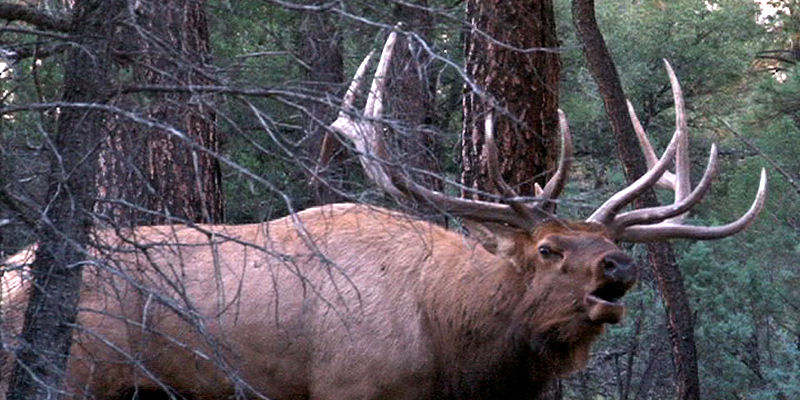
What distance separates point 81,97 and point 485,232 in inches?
109

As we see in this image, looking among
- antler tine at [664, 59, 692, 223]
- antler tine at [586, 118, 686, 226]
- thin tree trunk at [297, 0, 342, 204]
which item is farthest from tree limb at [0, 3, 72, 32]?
antler tine at [664, 59, 692, 223]

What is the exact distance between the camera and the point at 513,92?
28.0ft

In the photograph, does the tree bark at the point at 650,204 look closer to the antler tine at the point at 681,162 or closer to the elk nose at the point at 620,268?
the antler tine at the point at 681,162

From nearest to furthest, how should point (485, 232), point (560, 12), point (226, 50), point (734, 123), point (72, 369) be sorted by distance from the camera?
point (72, 369) → point (485, 232) → point (226, 50) → point (560, 12) → point (734, 123)

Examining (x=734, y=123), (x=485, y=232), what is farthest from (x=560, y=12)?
(x=485, y=232)

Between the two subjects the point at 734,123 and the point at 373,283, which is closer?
the point at 373,283

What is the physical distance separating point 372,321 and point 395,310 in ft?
0.47

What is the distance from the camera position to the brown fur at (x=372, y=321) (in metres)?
6.71

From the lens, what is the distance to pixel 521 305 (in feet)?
22.6

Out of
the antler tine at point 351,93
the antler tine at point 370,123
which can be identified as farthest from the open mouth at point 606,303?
the antler tine at point 351,93

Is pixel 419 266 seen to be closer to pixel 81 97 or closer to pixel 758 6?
pixel 81 97

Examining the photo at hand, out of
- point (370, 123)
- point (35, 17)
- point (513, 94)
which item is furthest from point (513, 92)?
point (370, 123)

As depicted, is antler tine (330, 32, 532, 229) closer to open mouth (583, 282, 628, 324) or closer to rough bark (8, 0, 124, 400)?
open mouth (583, 282, 628, 324)

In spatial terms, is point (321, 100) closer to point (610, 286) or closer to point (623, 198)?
point (610, 286)
